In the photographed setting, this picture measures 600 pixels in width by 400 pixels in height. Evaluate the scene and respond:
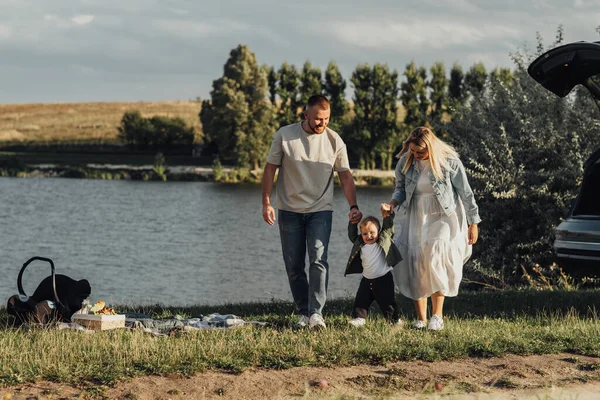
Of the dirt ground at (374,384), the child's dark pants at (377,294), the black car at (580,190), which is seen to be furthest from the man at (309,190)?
the black car at (580,190)

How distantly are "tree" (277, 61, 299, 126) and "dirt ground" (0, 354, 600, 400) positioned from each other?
6963 cm

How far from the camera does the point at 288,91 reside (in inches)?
3063

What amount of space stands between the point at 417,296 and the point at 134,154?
250ft

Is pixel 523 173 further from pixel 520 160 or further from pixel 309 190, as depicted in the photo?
pixel 309 190

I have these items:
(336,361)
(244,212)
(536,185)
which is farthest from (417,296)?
(244,212)

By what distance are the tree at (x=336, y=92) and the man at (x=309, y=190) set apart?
6828 cm

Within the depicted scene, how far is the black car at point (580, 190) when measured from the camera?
10070mm

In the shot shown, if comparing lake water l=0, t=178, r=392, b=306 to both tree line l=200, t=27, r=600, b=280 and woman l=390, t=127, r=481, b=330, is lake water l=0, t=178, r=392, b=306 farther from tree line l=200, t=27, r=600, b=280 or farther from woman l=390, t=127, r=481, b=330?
woman l=390, t=127, r=481, b=330

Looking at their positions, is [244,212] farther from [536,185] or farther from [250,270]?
[536,185]

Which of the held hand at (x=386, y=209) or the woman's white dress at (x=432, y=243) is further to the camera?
the woman's white dress at (x=432, y=243)

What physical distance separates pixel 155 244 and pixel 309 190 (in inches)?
976

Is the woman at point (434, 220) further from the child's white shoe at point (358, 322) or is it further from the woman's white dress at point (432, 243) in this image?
the child's white shoe at point (358, 322)

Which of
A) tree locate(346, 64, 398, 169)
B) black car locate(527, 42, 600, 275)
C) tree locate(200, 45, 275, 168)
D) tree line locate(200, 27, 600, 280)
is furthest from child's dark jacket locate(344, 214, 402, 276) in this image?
tree locate(346, 64, 398, 169)

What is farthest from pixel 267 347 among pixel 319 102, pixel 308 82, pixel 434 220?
pixel 308 82
